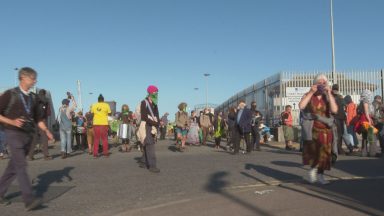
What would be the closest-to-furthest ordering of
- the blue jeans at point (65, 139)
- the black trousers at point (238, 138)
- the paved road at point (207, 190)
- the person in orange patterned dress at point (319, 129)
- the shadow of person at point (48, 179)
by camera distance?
the paved road at point (207, 190) → the person in orange patterned dress at point (319, 129) → the shadow of person at point (48, 179) → the blue jeans at point (65, 139) → the black trousers at point (238, 138)

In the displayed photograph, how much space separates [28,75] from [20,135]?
780 mm

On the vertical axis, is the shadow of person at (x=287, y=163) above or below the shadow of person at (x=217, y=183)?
above

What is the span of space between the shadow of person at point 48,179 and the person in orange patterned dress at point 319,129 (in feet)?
13.7

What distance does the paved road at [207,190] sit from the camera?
19.5 ft

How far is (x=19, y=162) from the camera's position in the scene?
6.07m

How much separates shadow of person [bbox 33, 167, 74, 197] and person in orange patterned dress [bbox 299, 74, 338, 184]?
13.7 feet

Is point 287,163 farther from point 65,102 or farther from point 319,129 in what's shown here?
point 65,102

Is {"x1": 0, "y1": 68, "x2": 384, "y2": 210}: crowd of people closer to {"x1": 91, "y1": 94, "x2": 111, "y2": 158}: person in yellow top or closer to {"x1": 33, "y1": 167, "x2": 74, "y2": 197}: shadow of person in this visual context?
{"x1": 91, "y1": 94, "x2": 111, "y2": 158}: person in yellow top

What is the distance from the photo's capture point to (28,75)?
20.6 feet

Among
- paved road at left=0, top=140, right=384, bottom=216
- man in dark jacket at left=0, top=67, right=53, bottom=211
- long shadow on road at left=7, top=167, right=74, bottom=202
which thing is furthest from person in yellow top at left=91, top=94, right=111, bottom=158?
man in dark jacket at left=0, top=67, right=53, bottom=211

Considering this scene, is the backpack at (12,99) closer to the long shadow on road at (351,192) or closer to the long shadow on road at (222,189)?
the long shadow on road at (222,189)

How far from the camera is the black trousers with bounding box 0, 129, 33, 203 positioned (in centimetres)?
601

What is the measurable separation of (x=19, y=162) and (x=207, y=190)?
2.90 m

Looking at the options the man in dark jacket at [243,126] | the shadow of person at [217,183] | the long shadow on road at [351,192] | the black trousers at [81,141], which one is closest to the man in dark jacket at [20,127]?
the shadow of person at [217,183]
